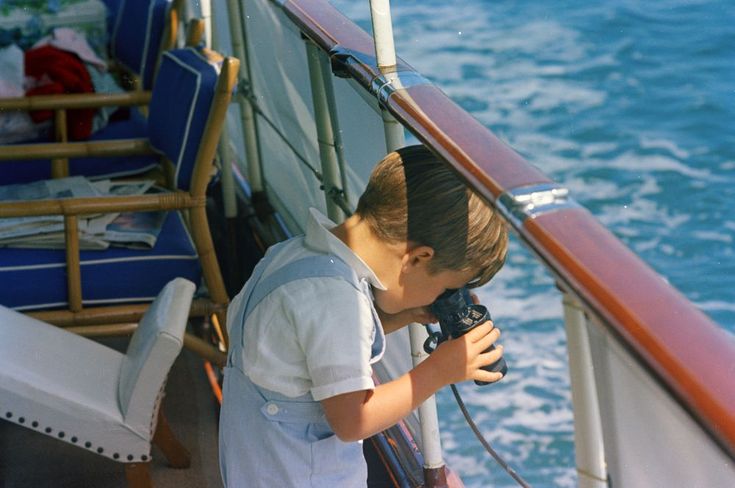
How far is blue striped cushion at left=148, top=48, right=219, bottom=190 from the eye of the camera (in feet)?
6.75

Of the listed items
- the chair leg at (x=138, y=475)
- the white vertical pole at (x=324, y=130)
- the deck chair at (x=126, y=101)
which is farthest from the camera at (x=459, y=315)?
the deck chair at (x=126, y=101)

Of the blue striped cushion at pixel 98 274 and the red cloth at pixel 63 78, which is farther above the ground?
the red cloth at pixel 63 78

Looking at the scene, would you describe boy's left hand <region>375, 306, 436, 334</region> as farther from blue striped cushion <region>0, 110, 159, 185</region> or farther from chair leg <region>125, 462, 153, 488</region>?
blue striped cushion <region>0, 110, 159, 185</region>

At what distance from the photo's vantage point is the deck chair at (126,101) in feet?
8.61

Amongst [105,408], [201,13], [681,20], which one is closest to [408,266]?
[105,408]

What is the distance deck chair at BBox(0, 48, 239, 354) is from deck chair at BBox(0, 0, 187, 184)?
1.76ft

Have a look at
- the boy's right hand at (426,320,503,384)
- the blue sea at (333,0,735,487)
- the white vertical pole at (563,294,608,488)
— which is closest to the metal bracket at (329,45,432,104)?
the boy's right hand at (426,320,503,384)

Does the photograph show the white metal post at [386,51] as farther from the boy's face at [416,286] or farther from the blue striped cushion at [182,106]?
the blue striped cushion at [182,106]

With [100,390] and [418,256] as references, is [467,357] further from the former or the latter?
[100,390]

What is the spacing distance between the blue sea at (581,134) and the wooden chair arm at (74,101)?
331 centimetres

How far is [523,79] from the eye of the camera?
10391 mm

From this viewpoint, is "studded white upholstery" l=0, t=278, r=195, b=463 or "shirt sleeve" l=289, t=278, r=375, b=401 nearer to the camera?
"shirt sleeve" l=289, t=278, r=375, b=401

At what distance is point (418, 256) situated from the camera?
3.63 ft

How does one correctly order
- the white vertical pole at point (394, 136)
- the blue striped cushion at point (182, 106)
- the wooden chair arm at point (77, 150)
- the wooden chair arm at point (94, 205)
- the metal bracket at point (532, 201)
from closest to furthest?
the metal bracket at point (532, 201) → the white vertical pole at point (394, 136) → the wooden chair arm at point (94, 205) → the blue striped cushion at point (182, 106) → the wooden chair arm at point (77, 150)
